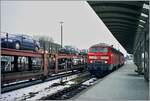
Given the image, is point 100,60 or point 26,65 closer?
point 26,65

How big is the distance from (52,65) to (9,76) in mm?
8571

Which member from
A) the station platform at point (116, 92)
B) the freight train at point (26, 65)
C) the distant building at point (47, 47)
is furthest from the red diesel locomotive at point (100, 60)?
the station platform at point (116, 92)

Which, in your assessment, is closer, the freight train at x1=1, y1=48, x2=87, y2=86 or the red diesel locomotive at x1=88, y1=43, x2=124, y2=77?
the freight train at x1=1, y1=48, x2=87, y2=86

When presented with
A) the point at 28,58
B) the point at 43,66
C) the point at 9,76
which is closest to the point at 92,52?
the point at 43,66

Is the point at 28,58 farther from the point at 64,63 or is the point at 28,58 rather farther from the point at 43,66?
the point at 64,63

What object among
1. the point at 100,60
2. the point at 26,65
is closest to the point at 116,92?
the point at 26,65

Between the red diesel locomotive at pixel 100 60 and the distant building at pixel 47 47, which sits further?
the red diesel locomotive at pixel 100 60

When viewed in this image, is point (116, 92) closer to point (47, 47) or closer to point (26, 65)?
point (26, 65)

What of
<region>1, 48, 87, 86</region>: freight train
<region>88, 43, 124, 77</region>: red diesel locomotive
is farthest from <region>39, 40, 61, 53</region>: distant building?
<region>88, 43, 124, 77</region>: red diesel locomotive

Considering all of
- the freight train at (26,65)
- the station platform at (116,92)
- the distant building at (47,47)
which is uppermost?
the distant building at (47,47)

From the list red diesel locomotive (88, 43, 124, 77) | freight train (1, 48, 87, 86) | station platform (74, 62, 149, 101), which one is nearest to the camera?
station platform (74, 62, 149, 101)

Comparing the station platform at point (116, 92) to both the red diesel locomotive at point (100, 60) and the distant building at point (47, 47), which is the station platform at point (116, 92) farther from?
the red diesel locomotive at point (100, 60)

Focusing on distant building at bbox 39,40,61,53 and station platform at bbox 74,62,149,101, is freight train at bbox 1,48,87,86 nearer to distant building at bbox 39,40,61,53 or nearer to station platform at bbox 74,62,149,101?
distant building at bbox 39,40,61,53

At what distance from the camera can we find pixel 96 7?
1581 cm
